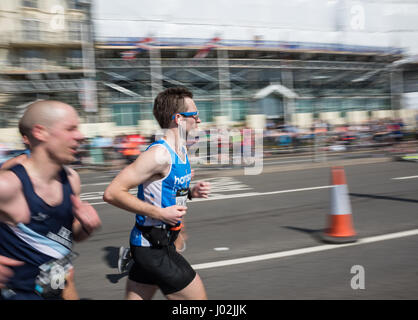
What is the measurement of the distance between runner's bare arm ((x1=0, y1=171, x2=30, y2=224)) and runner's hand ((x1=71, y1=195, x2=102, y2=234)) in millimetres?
246

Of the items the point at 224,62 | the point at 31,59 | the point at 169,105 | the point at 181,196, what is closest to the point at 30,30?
the point at 31,59

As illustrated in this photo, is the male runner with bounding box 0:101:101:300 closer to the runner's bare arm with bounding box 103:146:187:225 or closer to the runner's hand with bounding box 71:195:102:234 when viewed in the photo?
the runner's hand with bounding box 71:195:102:234

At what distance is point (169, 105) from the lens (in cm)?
285

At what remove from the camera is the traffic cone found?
5645 mm

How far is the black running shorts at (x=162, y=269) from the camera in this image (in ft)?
8.77

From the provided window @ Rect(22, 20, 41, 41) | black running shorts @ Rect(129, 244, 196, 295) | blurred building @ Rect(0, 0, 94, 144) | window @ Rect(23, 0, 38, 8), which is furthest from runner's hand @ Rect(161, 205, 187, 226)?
window @ Rect(23, 0, 38, 8)

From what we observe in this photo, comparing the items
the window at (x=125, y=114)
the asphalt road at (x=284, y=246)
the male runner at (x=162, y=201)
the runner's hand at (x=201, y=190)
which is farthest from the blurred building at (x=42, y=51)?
the male runner at (x=162, y=201)

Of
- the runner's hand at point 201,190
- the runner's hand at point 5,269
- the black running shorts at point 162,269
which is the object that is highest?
the runner's hand at point 201,190

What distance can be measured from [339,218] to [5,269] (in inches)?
177

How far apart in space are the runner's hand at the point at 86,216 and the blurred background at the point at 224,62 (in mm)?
17241

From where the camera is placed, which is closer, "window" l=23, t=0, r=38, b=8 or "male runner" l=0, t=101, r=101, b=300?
"male runner" l=0, t=101, r=101, b=300

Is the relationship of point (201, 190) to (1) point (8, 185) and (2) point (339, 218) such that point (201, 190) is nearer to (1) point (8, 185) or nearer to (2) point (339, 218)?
(1) point (8, 185)

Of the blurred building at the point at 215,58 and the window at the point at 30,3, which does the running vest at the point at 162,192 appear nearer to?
the blurred building at the point at 215,58
